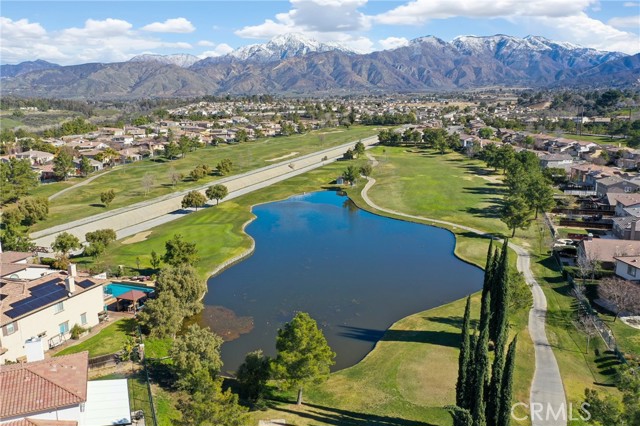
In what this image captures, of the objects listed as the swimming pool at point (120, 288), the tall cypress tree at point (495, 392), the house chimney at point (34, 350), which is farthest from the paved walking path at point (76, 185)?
the tall cypress tree at point (495, 392)

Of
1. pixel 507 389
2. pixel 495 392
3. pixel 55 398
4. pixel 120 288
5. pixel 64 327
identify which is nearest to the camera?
pixel 507 389

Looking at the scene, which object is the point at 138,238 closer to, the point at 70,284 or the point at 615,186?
the point at 70,284

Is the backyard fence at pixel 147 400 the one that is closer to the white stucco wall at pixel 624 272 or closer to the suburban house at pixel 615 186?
the white stucco wall at pixel 624 272

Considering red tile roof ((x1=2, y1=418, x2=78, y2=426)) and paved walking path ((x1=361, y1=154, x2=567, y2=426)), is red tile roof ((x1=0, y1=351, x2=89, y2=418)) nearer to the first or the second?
red tile roof ((x1=2, y1=418, x2=78, y2=426))

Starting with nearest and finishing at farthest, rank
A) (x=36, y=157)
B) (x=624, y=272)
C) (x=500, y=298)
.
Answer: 1. (x=500, y=298)
2. (x=624, y=272)
3. (x=36, y=157)

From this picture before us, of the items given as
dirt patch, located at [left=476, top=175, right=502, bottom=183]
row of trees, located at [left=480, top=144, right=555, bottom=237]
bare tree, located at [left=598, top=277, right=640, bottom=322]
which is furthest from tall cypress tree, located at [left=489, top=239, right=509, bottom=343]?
dirt patch, located at [left=476, top=175, right=502, bottom=183]

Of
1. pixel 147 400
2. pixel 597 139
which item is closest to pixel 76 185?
pixel 147 400
